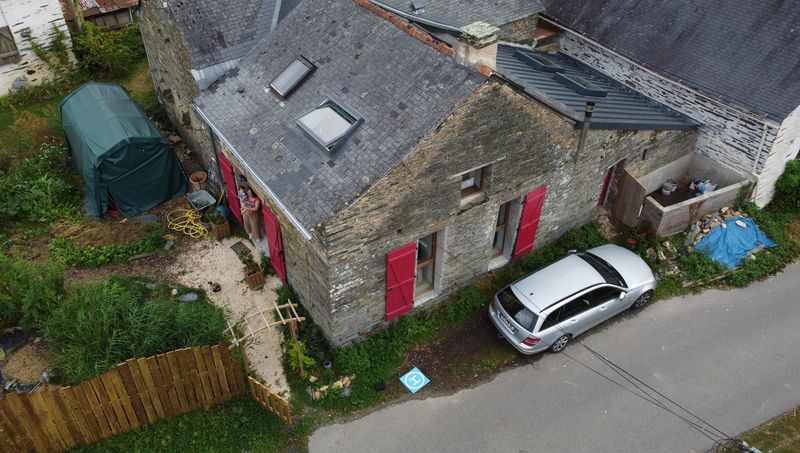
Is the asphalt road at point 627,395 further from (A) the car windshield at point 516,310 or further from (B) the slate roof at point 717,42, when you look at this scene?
(B) the slate roof at point 717,42

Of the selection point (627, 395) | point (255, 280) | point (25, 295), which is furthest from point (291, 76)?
point (627, 395)

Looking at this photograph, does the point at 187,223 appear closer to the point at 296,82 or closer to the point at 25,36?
the point at 296,82

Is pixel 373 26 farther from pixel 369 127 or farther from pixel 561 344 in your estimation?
pixel 561 344

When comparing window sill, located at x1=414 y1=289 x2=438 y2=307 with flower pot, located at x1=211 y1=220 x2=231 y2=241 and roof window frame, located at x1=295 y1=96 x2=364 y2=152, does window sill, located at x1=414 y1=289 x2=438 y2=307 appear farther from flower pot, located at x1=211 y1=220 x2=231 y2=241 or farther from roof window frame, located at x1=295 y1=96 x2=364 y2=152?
flower pot, located at x1=211 y1=220 x2=231 y2=241

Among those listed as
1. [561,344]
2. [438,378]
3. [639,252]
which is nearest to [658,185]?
[639,252]

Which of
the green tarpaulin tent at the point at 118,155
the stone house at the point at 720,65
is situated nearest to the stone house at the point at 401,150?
the stone house at the point at 720,65
